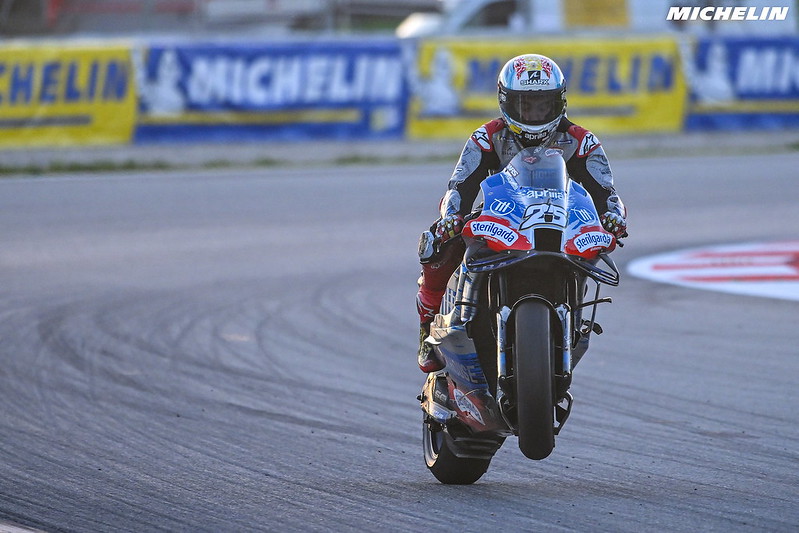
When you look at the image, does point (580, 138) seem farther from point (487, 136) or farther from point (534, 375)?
point (534, 375)

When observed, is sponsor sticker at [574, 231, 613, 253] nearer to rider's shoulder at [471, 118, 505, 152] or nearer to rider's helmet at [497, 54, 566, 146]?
rider's helmet at [497, 54, 566, 146]

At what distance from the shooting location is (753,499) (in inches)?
185

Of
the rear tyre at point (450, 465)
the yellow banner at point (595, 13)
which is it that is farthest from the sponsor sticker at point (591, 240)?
the yellow banner at point (595, 13)

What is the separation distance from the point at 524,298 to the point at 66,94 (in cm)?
1408

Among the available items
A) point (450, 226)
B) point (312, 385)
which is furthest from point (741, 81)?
point (450, 226)

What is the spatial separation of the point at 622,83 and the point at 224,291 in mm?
10259

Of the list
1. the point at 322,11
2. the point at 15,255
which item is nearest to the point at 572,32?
the point at 322,11

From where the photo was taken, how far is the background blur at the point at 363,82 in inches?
691

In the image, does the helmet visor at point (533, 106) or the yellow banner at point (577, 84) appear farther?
the yellow banner at point (577, 84)

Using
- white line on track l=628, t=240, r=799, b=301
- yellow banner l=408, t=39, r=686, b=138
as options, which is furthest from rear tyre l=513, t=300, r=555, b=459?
yellow banner l=408, t=39, r=686, b=138

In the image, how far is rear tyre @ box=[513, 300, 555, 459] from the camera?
439 centimetres

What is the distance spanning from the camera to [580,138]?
5.05 metres

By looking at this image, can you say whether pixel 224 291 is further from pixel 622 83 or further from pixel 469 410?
pixel 622 83

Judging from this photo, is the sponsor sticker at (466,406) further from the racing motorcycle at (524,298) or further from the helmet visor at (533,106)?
the helmet visor at (533,106)
